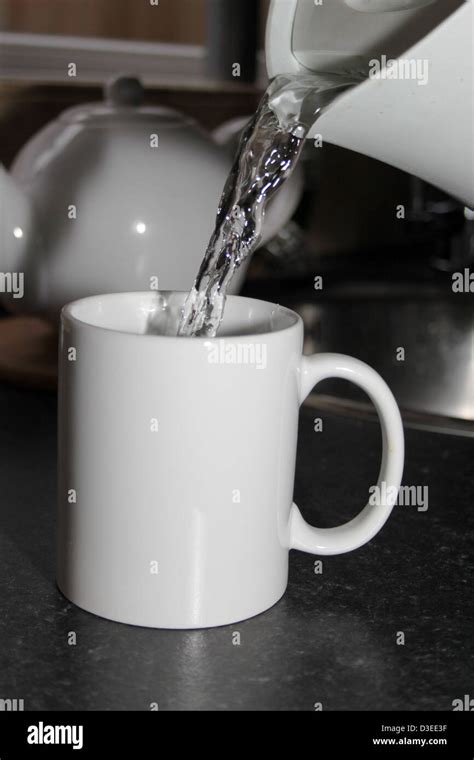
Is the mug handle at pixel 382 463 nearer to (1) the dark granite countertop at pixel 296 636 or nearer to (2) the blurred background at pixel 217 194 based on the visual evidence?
(1) the dark granite countertop at pixel 296 636

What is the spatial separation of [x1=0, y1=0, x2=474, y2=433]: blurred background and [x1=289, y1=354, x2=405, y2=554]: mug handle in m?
0.29

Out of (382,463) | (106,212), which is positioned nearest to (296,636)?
(382,463)

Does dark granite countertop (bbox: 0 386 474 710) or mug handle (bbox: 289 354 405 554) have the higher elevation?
mug handle (bbox: 289 354 405 554)

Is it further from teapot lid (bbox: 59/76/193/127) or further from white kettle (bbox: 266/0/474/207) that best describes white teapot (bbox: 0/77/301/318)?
white kettle (bbox: 266/0/474/207)

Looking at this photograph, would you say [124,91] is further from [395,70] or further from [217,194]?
[395,70]

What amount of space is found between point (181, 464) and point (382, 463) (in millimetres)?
114

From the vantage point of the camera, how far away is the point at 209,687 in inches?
18.5

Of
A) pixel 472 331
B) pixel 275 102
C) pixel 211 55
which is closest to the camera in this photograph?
pixel 275 102

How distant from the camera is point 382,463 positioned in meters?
0.54

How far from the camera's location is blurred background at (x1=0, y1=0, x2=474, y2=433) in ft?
2.81

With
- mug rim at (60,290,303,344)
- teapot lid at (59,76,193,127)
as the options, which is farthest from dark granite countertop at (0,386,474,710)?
teapot lid at (59,76,193,127)

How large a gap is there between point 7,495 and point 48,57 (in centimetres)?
83
